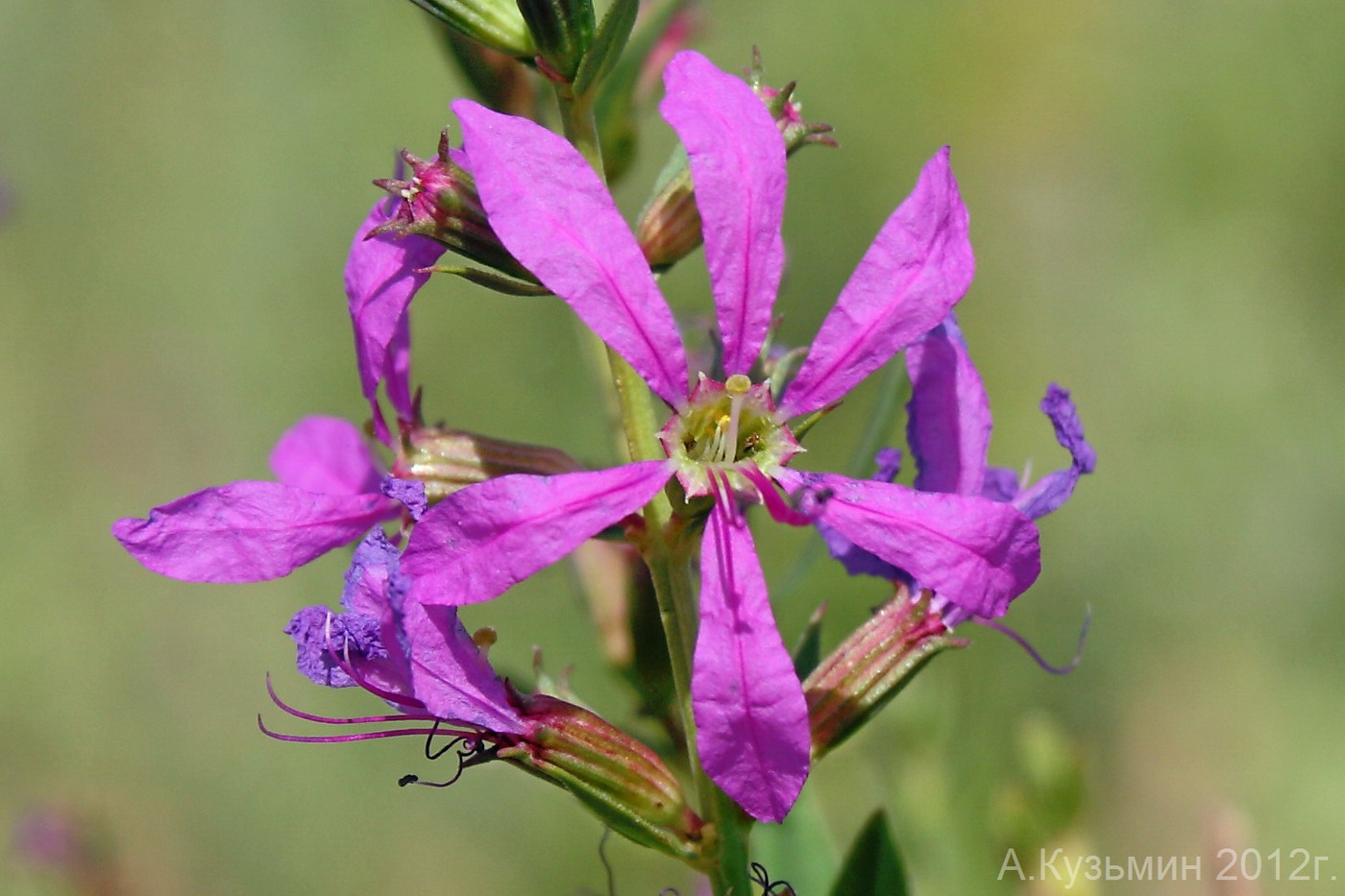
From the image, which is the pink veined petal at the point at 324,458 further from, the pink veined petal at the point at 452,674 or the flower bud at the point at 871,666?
the flower bud at the point at 871,666

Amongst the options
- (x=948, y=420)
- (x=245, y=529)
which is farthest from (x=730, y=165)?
(x=245, y=529)

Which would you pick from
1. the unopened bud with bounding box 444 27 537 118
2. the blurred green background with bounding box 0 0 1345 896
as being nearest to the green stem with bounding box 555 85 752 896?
the unopened bud with bounding box 444 27 537 118

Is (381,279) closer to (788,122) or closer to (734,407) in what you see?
(734,407)

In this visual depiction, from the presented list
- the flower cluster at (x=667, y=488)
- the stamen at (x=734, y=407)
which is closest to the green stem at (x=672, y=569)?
the flower cluster at (x=667, y=488)

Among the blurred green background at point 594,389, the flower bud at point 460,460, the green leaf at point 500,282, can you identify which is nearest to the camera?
the green leaf at point 500,282

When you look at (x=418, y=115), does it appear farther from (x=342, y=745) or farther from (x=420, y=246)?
(x=420, y=246)

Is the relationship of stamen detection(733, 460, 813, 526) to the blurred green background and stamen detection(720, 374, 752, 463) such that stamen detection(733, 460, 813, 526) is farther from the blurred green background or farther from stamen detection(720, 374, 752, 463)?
the blurred green background
